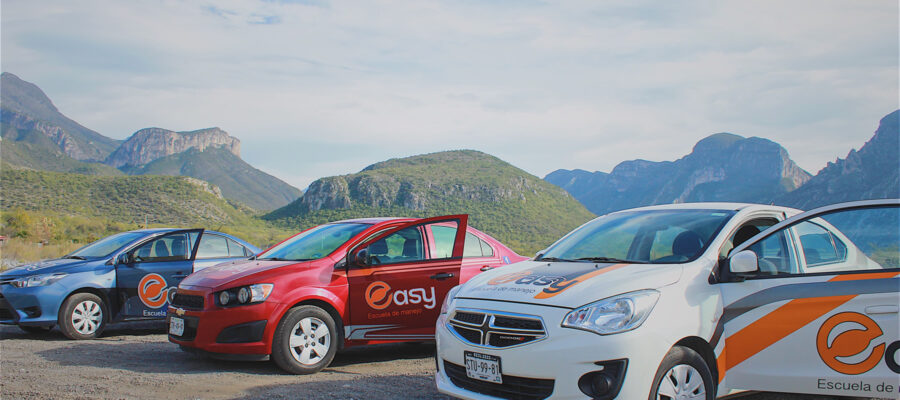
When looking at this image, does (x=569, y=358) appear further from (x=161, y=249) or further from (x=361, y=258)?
(x=161, y=249)

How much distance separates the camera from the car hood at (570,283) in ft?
14.4

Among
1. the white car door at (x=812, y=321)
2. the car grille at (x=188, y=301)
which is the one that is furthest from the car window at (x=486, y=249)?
the white car door at (x=812, y=321)

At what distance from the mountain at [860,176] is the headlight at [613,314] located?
7146 cm

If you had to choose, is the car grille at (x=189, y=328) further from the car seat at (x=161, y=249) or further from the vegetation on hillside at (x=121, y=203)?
the vegetation on hillside at (x=121, y=203)

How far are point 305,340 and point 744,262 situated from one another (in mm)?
4122

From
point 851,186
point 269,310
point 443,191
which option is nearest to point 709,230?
point 269,310

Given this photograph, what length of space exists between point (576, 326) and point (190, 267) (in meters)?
6.89

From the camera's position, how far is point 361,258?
6949 millimetres

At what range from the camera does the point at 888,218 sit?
483 cm

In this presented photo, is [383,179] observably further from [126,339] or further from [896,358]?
[896,358]

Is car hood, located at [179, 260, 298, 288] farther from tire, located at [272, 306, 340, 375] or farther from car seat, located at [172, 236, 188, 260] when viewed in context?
car seat, located at [172, 236, 188, 260]

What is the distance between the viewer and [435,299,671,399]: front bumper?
4.08 meters

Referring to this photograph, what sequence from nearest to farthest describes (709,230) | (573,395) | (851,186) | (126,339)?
1. (573,395)
2. (709,230)
3. (126,339)
4. (851,186)

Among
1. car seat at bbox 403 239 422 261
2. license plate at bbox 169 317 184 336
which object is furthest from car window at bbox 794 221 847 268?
license plate at bbox 169 317 184 336
